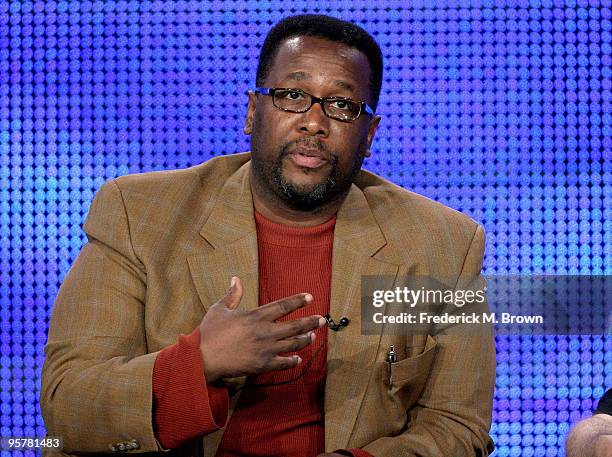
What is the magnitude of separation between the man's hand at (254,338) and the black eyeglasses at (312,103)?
55cm

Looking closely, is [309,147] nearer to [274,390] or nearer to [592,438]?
[274,390]

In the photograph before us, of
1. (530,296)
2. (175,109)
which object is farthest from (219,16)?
(530,296)

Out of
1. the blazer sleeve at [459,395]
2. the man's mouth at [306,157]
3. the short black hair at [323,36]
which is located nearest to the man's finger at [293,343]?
the blazer sleeve at [459,395]

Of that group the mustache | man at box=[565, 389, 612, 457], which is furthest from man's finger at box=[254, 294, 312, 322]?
man at box=[565, 389, 612, 457]

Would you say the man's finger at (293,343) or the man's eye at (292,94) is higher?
the man's eye at (292,94)

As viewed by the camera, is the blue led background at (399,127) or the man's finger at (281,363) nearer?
the man's finger at (281,363)

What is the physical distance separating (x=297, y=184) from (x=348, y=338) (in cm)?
37

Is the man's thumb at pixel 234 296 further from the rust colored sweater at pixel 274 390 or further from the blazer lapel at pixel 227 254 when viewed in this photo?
the blazer lapel at pixel 227 254

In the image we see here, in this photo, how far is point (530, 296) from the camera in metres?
2.52

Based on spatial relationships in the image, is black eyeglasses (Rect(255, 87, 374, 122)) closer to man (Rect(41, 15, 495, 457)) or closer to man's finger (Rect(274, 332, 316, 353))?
man (Rect(41, 15, 495, 457))

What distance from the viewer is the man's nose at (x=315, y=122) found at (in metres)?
1.96

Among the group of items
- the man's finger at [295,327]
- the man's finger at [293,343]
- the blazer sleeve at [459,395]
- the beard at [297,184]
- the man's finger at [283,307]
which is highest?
the beard at [297,184]

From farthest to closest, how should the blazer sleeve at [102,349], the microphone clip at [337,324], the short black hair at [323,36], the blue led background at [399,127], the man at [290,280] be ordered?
1. the blue led background at [399,127]
2. the short black hair at [323,36]
3. the microphone clip at [337,324]
4. the man at [290,280]
5. the blazer sleeve at [102,349]

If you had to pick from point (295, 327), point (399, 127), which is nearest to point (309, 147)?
point (295, 327)
